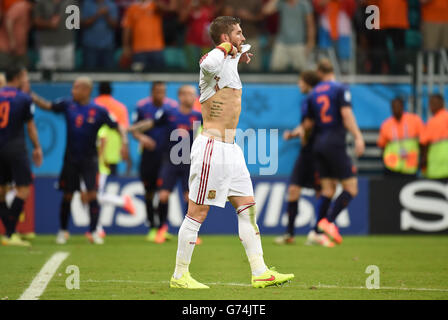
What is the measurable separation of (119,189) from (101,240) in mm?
2159

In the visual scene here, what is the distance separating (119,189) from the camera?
15.4 metres

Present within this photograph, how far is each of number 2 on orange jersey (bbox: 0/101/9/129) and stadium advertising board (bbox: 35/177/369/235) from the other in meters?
2.74

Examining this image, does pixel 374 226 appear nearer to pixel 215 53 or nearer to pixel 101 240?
pixel 101 240

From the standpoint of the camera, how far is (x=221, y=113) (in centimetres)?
764

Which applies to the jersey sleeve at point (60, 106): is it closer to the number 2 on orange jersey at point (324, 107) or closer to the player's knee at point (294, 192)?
the player's knee at point (294, 192)

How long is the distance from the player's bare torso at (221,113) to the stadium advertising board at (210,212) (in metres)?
7.65

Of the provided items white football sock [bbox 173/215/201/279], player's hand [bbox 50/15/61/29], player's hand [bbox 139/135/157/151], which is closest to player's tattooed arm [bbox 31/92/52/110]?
player's hand [bbox 139/135/157/151]

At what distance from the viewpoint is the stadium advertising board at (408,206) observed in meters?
15.2

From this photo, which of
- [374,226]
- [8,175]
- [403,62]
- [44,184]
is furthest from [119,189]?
[403,62]

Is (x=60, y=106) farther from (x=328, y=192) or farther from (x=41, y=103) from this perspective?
(x=328, y=192)

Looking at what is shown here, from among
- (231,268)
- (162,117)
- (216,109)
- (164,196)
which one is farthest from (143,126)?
(216,109)

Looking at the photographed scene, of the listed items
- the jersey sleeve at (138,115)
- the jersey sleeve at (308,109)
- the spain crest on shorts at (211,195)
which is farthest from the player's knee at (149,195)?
the spain crest on shorts at (211,195)

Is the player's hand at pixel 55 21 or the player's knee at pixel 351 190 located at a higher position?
the player's hand at pixel 55 21

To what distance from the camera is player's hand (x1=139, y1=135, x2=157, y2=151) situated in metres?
14.1
